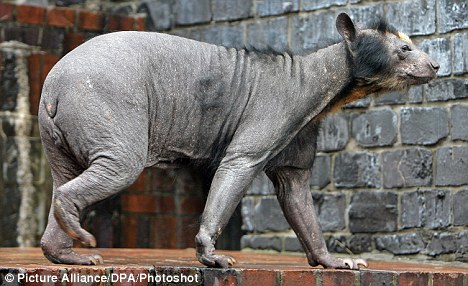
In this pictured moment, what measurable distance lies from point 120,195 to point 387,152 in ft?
8.29

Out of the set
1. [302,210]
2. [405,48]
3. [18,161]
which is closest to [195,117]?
[302,210]

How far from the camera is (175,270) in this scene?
20.6 ft

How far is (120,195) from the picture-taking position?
35.7 feet

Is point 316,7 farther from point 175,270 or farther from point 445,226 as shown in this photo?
point 175,270

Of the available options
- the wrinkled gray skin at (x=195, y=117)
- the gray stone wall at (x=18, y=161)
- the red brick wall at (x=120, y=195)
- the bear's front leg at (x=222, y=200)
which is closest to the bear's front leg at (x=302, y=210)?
the wrinkled gray skin at (x=195, y=117)

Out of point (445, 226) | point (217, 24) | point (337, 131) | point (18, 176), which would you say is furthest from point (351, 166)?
point (18, 176)

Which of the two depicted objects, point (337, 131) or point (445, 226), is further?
point (337, 131)

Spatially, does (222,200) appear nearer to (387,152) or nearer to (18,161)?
(387,152)

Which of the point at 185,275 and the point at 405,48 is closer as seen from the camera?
the point at 185,275

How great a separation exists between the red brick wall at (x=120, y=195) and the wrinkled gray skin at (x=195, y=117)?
349 centimetres

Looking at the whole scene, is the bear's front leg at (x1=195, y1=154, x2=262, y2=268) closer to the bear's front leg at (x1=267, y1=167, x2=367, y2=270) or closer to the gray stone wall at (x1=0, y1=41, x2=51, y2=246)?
the bear's front leg at (x1=267, y1=167, x2=367, y2=270)

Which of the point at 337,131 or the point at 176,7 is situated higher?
the point at 176,7

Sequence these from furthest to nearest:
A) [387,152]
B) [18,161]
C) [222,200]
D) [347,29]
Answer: [18,161], [387,152], [347,29], [222,200]

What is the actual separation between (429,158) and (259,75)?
9.41 feet
